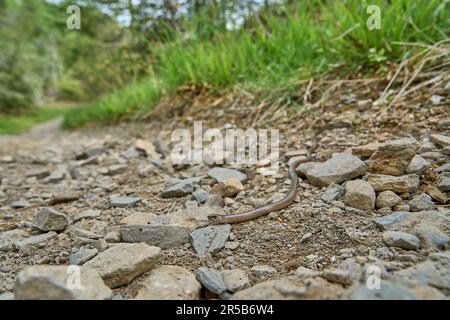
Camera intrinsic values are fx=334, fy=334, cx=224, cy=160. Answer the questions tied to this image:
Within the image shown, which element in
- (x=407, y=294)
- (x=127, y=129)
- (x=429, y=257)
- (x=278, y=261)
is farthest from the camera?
(x=127, y=129)

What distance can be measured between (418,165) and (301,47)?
1.99 m

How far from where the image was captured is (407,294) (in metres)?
0.91

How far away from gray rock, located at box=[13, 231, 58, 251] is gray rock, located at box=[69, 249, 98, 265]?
29 cm

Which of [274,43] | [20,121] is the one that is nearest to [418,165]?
[274,43]

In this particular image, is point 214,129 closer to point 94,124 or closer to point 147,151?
point 147,151

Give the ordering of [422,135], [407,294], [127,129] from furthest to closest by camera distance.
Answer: [127,129], [422,135], [407,294]

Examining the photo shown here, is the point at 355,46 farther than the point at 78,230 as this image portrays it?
Yes

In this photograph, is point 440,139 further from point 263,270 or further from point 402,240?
point 263,270

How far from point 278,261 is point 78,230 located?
3.30 ft

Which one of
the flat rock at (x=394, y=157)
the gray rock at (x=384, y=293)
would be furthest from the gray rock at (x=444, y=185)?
the gray rock at (x=384, y=293)

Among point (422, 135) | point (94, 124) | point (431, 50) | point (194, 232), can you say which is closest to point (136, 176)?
point (194, 232)

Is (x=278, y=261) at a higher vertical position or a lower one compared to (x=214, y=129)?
lower

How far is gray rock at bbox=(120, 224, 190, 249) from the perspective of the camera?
148 cm

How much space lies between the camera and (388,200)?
1.53 meters
